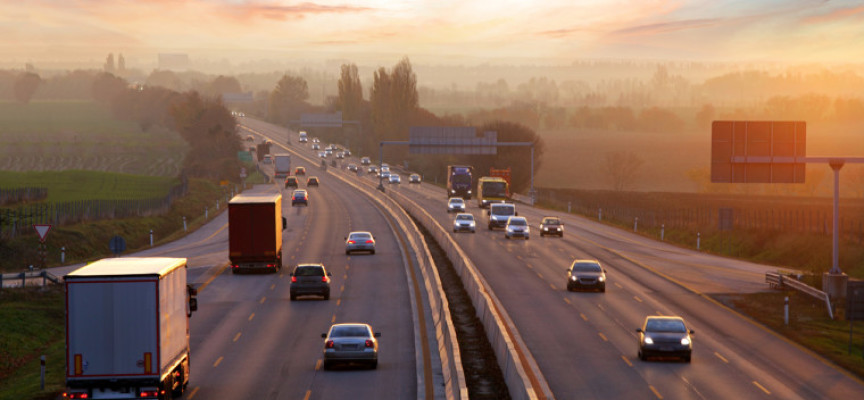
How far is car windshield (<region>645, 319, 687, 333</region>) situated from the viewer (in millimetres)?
29094

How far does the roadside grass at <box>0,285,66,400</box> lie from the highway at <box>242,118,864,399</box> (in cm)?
1384

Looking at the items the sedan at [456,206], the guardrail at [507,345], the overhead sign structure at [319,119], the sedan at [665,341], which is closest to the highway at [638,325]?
the sedan at [665,341]

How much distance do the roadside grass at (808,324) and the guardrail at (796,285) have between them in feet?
1.01

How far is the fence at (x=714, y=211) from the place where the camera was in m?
74.6

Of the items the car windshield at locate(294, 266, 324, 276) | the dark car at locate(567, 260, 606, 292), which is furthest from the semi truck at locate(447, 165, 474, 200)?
the car windshield at locate(294, 266, 324, 276)

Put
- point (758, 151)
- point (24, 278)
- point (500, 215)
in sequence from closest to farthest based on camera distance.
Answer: point (758, 151), point (24, 278), point (500, 215)

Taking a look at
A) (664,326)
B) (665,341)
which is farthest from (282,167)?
(665,341)

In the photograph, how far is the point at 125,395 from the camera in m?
19.8

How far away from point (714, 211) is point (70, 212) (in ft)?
230

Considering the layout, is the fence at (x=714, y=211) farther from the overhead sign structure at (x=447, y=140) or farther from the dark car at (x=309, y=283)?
the dark car at (x=309, y=283)

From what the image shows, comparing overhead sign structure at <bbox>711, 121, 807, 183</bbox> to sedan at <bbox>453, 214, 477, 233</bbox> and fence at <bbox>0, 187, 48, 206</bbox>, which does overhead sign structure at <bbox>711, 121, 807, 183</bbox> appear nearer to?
sedan at <bbox>453, 214, 477, 233</bbox>

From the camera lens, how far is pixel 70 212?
245 ft

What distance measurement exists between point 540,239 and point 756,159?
3410 cm

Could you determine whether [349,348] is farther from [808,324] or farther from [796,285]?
[796,285]
